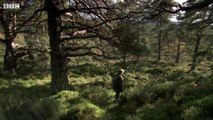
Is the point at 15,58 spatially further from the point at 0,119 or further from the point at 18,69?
the point at 0,119

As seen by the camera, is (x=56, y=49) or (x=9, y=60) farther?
(x=9, y=60)

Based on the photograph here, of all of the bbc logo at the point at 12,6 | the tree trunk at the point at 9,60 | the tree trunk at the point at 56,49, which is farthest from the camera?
the tree trunk at the point at 9,60

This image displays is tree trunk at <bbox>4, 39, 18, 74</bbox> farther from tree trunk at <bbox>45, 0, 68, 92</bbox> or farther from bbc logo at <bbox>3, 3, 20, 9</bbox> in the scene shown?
tree trunk at <bbox>45, 0, 68, 92</bbox>

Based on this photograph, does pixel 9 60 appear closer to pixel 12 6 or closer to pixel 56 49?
pixel 12 6

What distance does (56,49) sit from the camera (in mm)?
20297

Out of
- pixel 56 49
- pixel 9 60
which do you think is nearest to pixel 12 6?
pixel 56 49

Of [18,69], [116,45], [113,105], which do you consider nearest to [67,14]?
[116,45]

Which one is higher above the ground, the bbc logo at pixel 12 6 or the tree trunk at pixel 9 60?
the bbc logo at pixel 12 6

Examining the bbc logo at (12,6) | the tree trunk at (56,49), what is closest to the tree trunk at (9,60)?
the bbc logo at (12,6)

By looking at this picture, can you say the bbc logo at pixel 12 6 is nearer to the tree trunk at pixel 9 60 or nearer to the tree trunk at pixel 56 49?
the tree trunk at pixel 56 49

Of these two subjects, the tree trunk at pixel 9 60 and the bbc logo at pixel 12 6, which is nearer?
the bbc logo at pixel 12 6

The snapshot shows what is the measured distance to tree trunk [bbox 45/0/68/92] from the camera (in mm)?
20250

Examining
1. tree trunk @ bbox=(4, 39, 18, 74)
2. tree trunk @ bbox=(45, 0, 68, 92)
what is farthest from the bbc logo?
tree trunk @ bbox=(4, 39, 18, 74)

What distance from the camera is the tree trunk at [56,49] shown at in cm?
2025
